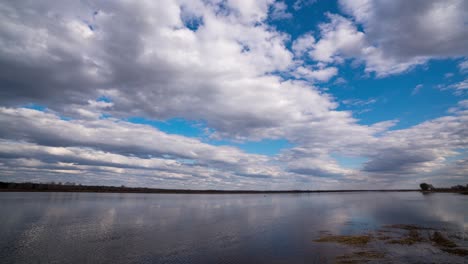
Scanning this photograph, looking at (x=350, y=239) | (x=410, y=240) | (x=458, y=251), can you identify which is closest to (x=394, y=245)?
(x=410, y=240)

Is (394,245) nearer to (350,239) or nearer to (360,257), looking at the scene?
(350,239)

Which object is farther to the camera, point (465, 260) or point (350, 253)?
point (350, 253)

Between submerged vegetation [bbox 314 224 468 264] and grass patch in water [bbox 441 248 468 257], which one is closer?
submerged vegetation [bbox 314 224 468 264]

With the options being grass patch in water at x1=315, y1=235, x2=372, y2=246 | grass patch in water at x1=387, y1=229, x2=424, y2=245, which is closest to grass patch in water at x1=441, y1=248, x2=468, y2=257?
grass patch in water at x1=387, y1=229, x2=424, y2=245

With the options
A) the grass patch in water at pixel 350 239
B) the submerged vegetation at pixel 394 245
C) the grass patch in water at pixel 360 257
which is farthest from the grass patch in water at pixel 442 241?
the grass patch in water at pixel 360 257

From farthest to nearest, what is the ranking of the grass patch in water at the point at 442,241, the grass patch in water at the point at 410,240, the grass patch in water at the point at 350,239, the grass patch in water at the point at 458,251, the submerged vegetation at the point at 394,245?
the grass patch in water at the point at 350,239, the grass patch in water at the point at 410,240, the grass patch in water at the point at 442,241, the grass patch in water at the point at 458,251, the submerged vegetation at the point at 394,245

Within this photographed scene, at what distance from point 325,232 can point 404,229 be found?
13136 mm

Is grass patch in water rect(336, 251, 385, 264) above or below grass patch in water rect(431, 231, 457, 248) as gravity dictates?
below

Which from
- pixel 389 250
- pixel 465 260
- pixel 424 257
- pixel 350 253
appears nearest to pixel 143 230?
pixel 350 253

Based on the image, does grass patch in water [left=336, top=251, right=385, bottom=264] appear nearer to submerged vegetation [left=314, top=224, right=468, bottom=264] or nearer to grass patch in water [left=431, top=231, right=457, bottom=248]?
submerged vegetation [left=314, top=224, right=468, bottom=264]

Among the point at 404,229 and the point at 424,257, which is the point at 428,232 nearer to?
the point at 404,229

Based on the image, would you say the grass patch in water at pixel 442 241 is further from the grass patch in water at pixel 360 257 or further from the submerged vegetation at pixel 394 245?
the grass patch in water at pixel 360 257

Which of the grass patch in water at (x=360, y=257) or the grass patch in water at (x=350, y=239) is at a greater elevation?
the grass patch in water at (x=350, y=239)

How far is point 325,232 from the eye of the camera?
138 ft
